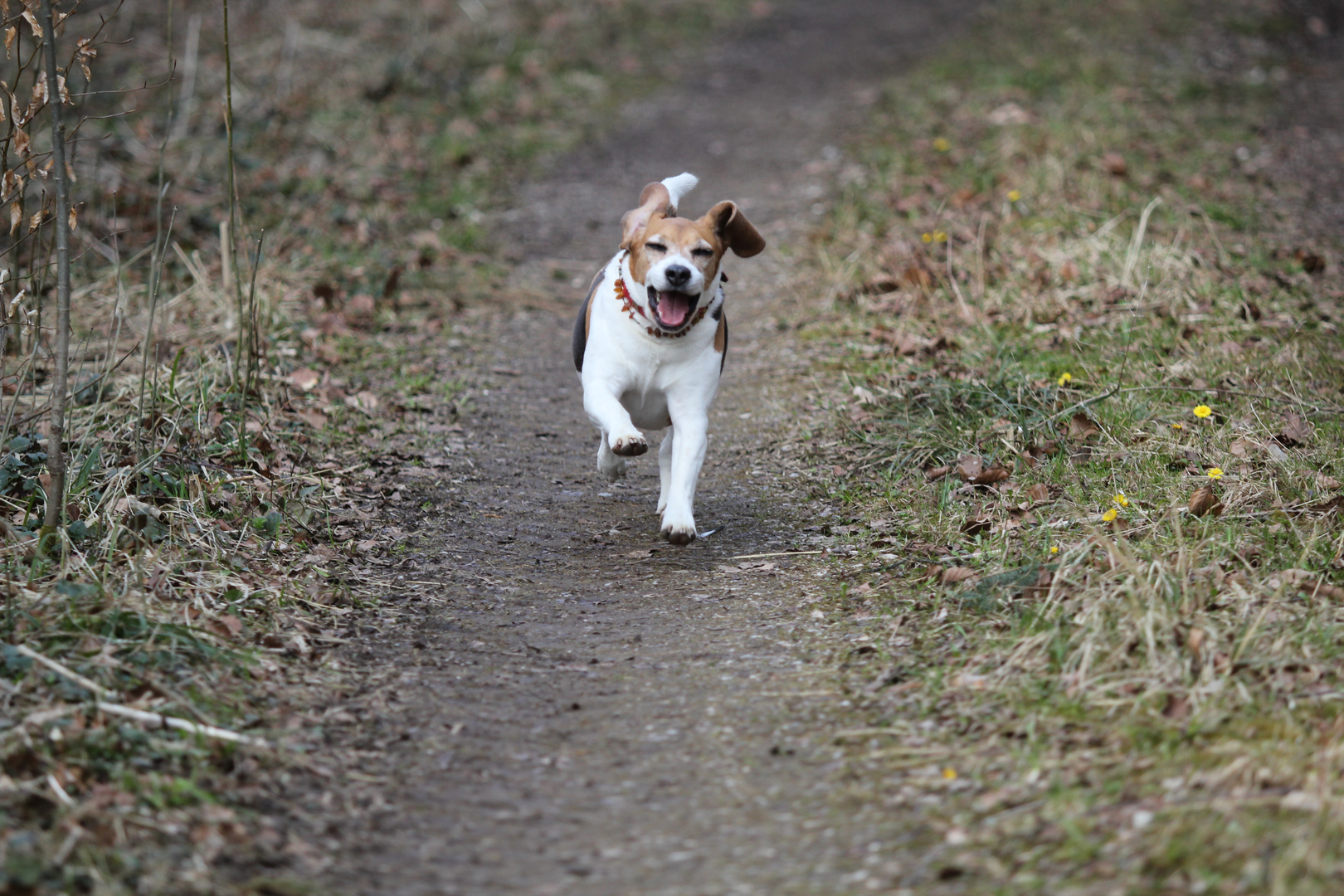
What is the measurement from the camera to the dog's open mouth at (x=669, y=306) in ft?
15.7

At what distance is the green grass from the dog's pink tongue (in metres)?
1.25

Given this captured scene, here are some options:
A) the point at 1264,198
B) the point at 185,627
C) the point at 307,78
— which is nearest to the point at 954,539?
the point at 185,627

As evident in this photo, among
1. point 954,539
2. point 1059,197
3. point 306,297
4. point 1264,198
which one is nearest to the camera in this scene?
point 954,539

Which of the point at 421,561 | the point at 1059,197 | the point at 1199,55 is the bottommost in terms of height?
the point at 421,561

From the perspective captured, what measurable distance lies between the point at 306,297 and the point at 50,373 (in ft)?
6.31

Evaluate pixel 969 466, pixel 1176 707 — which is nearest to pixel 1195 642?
pixel 1176 707

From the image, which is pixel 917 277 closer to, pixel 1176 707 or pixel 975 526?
pixel 975 526

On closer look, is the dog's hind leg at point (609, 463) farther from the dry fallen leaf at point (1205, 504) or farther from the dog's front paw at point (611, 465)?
the dry fallen leaf at point (1205, 504)

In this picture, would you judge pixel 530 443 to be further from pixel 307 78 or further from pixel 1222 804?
pixel 307 78

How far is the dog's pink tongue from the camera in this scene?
4.77 meters

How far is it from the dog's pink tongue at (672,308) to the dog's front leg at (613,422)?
42 cm

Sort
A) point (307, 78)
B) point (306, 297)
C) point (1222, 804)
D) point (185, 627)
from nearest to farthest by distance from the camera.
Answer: point (1222, 804) → point (185, 627) → point (306, 297) → point (307, 78)

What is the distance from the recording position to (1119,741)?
132 inches

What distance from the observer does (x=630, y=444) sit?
15.4ft
